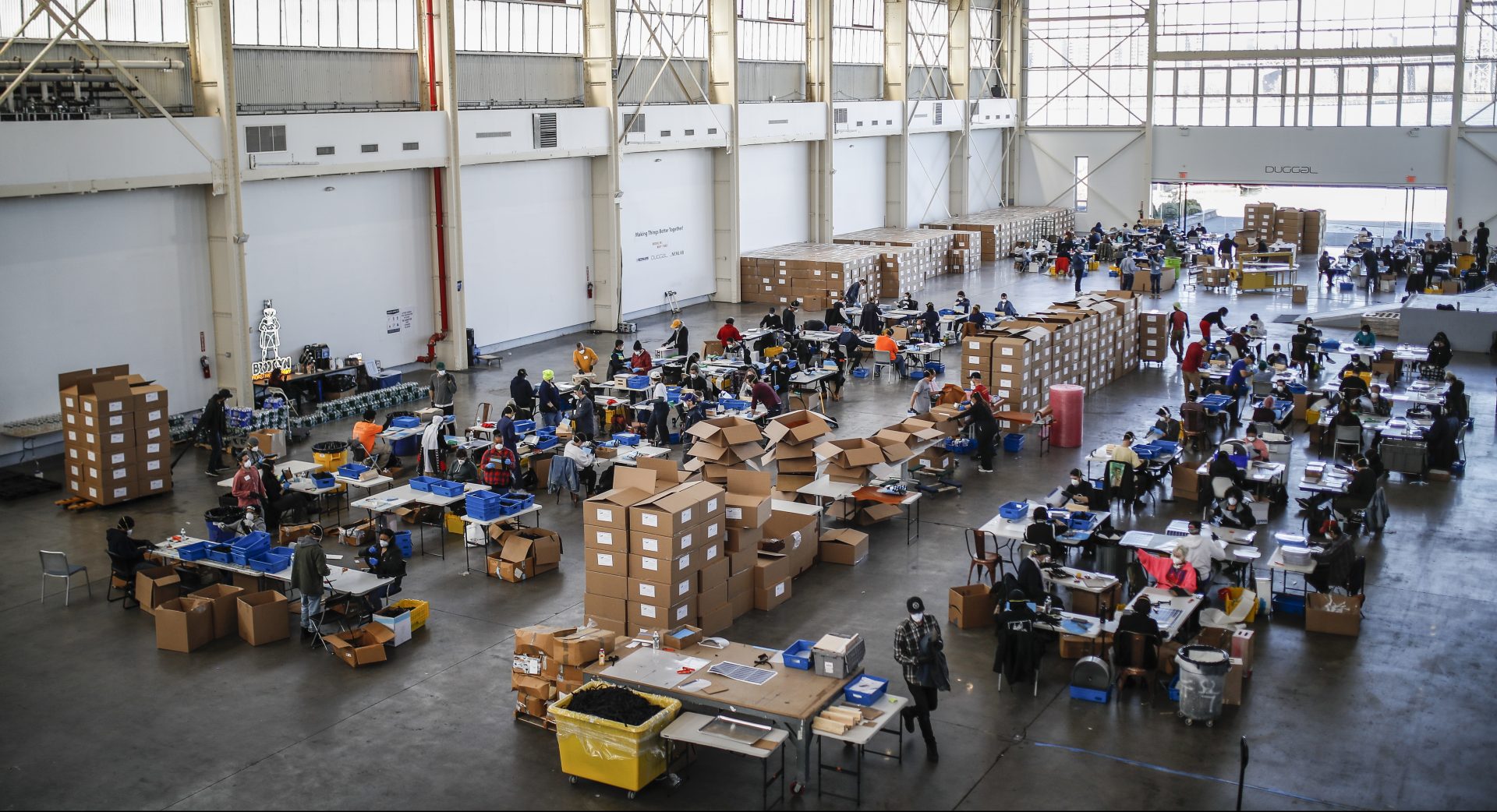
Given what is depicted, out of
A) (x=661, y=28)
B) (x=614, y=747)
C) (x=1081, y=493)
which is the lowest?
(x=614, y=747)

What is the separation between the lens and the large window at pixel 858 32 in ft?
133

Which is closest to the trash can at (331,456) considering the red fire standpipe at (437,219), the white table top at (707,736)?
the red fire standpipe at (437,219)

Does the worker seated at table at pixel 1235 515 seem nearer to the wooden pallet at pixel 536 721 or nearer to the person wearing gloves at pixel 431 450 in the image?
the wooden pallet at pixel 536 721

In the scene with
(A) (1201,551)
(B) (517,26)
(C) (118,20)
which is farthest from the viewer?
(B) (517,26)

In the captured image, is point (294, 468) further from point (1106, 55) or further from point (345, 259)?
point (1106, 55)

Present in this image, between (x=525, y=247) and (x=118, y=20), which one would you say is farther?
(x=525, y=247)

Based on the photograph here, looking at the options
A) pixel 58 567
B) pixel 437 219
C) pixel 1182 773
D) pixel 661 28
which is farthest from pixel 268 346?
pixel 1182 773

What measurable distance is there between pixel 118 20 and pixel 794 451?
1230cm

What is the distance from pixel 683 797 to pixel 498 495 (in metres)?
6.62

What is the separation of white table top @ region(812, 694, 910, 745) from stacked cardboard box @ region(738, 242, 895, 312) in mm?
24514

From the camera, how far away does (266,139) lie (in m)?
22.8

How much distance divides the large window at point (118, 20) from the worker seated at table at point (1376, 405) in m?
19.2

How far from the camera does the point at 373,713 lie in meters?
12.2

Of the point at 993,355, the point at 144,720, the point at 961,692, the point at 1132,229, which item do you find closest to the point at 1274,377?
the point at 993,355
